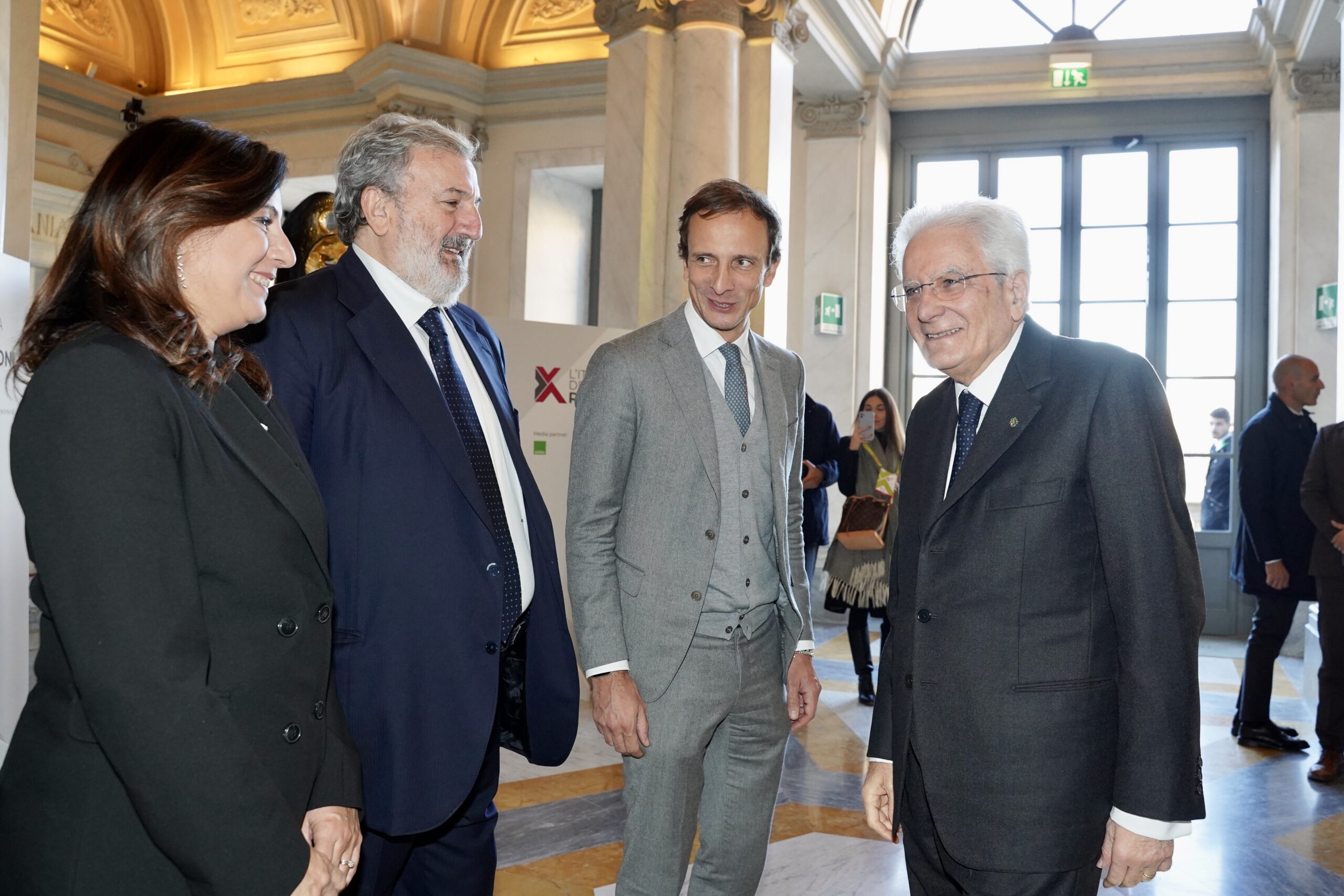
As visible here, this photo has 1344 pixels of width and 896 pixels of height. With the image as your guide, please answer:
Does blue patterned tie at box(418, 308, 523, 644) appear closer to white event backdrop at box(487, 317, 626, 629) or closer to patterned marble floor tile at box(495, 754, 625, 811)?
patterned marble floor tile at box(495, 754, 625, 811)

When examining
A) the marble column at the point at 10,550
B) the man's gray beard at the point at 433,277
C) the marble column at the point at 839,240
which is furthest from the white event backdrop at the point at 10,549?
the marble column at the point at 839,240

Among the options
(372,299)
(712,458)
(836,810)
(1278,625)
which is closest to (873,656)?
(1278,625)

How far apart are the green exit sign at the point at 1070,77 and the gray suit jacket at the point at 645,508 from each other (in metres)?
7.99

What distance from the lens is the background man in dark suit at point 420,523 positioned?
1839mm

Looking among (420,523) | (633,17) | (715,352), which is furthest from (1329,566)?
(633,17)

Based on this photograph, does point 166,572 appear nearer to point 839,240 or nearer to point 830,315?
point 830,315

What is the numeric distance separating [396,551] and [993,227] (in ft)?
3.93

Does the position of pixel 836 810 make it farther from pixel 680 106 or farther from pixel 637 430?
pixel 680 106

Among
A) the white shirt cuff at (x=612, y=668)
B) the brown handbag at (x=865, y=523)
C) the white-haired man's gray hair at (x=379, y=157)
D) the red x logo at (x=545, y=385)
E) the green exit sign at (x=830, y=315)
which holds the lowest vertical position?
the white shirt cuff at (x=612, y=668)

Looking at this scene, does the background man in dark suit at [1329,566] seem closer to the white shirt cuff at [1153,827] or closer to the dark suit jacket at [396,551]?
the white shirt cuff at [1153,827]

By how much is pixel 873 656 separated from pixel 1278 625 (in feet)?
10.5

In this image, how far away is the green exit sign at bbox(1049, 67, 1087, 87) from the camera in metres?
9.04

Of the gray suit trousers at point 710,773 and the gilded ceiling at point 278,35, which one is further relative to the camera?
the gilded ceiling at point 278,35

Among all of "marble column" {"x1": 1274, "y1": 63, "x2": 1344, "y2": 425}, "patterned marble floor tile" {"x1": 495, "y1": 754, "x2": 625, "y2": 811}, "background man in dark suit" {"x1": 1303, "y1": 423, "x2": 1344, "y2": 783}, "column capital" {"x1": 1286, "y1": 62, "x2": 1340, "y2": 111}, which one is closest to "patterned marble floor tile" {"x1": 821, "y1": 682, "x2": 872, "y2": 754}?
"patterned marble floor tile" {"x1": 495, "y1": 754, "x2": 625, "y2": 811}
